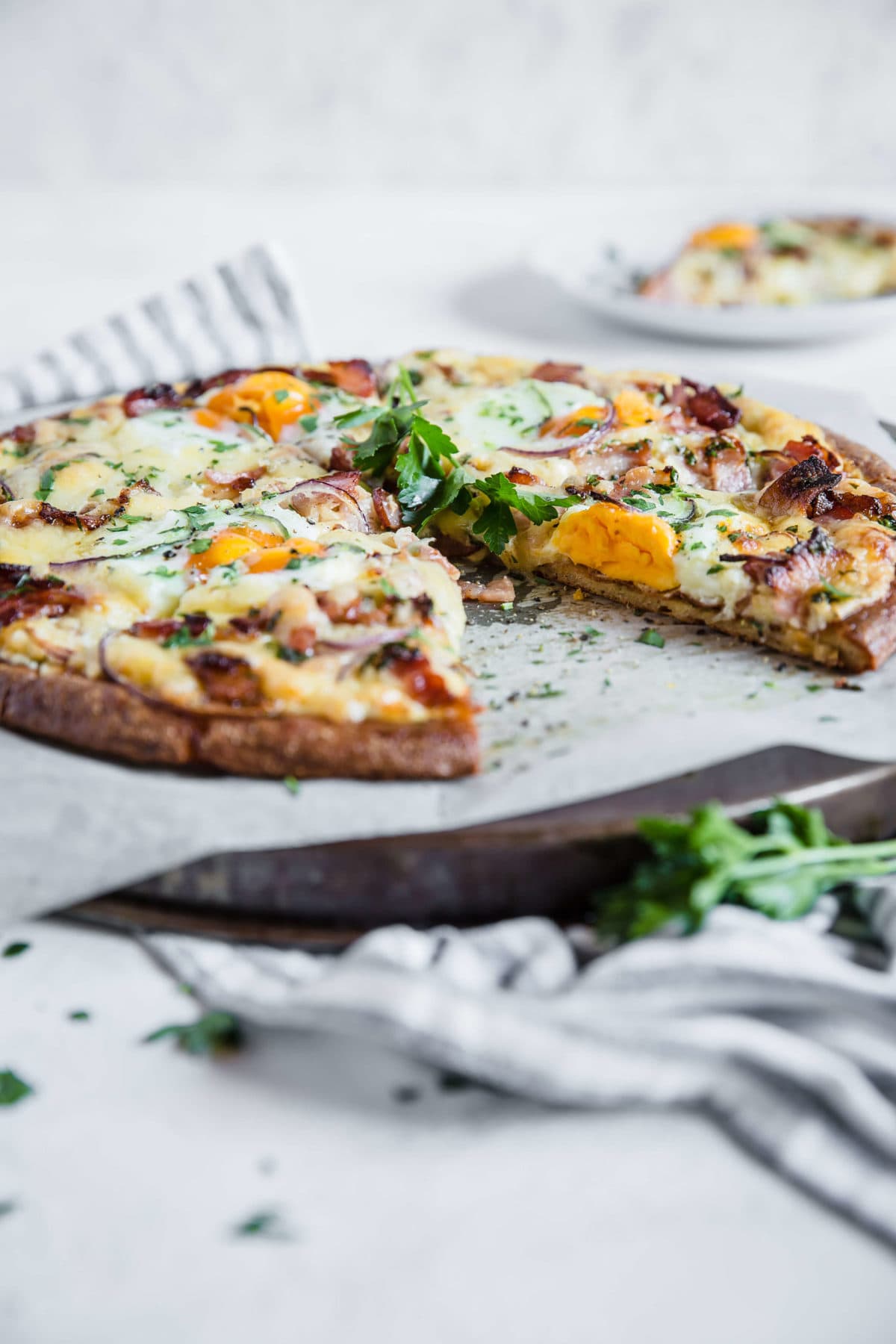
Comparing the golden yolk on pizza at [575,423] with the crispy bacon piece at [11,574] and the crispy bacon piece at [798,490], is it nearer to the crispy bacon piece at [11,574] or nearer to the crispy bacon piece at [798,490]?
the crispy bacon piece at [798,490]

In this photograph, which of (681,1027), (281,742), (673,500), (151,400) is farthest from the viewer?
(151,400)

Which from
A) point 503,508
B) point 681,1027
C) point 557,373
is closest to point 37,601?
point 503,508

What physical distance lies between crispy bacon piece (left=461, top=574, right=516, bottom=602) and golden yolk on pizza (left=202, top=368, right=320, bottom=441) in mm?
1367

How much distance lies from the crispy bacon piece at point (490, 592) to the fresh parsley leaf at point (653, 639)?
22.5 inches

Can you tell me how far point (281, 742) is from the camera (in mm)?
3652

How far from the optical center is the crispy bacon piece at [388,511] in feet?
17.1

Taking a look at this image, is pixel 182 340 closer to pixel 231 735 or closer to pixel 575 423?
pixel 575 423

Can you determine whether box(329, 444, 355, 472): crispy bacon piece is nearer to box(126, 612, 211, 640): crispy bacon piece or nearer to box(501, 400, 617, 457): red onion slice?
box(501, 400, 617, 457): red onion slice

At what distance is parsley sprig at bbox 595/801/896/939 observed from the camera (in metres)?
3.19

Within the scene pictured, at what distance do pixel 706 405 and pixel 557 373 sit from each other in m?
0.75

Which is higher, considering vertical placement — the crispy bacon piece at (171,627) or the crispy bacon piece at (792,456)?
the crispy bacon piece at (792,456)

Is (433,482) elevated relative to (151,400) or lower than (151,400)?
lower

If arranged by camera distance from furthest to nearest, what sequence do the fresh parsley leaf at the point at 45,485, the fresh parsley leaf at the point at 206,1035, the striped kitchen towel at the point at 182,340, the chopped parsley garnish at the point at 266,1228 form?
the striped kitchen towel at the point at 182,340, the fresh parsley leaf at the point at 45,485, the fresh parsley leaf at the point at 206,1035, the chopped parsley garnish at the point at 266,1228

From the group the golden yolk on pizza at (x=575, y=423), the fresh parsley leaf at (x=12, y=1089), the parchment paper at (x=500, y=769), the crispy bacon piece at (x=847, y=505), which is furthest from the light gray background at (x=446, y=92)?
the fresh parsley leaf at (x=12, y=1089)
